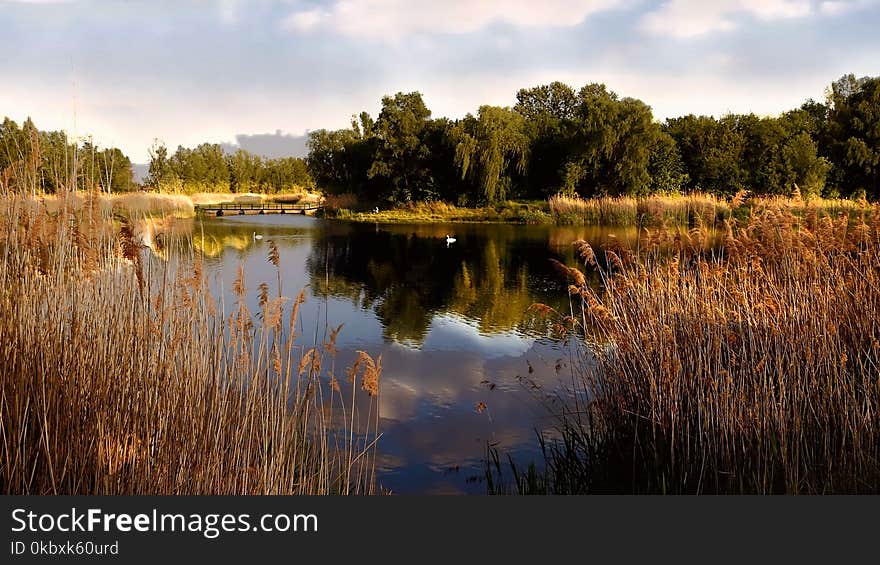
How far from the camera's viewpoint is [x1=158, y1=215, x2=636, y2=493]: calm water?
5757 mm

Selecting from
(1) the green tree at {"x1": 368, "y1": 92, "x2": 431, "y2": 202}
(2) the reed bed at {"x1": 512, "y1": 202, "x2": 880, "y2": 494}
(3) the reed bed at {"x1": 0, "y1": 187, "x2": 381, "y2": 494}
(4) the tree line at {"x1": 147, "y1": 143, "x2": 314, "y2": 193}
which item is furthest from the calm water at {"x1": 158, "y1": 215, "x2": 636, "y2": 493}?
(4) the tree line at {"x1": 147, "y1": 143, "x2": 314, "y2": 193}

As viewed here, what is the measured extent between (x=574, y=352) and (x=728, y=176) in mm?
35562

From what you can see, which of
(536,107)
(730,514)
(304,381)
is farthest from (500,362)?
(536,107)

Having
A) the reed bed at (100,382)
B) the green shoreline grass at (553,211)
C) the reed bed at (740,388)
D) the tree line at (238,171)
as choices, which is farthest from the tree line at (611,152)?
the reed bed at (100,382)

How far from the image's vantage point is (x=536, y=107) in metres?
55.2

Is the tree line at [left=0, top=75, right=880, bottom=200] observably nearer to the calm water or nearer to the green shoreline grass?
the green shoreline grass

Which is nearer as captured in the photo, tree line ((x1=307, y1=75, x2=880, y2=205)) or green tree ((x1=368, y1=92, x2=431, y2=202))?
tree line ((x1=307, y1=75, x2=880, y2=205))

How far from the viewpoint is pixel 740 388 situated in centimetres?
425

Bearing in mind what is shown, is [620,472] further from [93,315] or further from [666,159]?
[666,159]

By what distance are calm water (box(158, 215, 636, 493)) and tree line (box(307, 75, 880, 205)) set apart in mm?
15805

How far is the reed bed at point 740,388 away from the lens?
4223 millimetres

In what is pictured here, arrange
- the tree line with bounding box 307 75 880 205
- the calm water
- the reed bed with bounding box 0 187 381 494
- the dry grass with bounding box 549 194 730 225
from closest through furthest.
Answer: the reed bed with bounding box 0 187 381 494, the calm water, the dry grass with bounding box 549 194 730 225, the tree line with bounding box 307 75 880 205

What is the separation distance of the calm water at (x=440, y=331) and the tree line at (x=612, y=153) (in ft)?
51.9

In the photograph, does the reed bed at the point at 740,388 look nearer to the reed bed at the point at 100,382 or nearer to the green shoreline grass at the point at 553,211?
the reed bed at the point at 100,382
